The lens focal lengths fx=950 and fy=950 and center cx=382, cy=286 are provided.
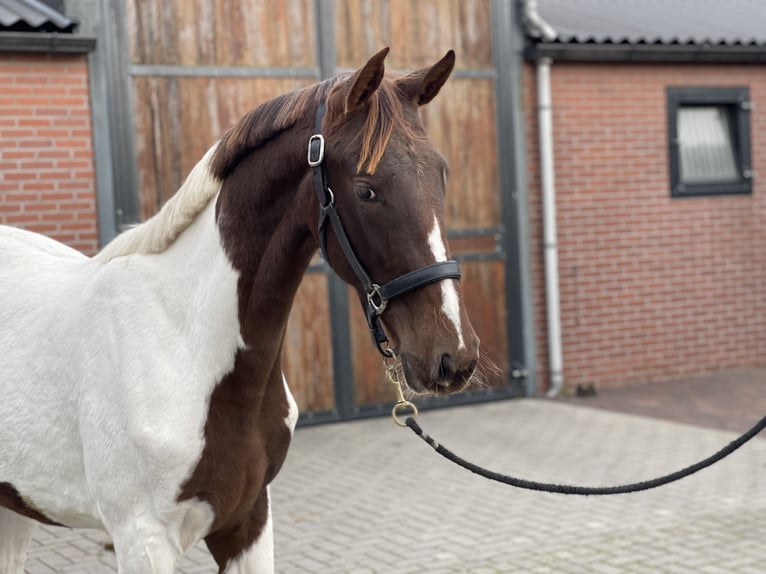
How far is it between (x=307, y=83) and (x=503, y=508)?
4045mm

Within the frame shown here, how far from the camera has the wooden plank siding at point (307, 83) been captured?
7504 millimetres

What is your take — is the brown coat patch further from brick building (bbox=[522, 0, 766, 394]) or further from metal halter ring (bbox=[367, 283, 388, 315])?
brick building (bbox=[522, 0, 766, 394])

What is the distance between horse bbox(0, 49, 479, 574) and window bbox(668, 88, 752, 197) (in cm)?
782

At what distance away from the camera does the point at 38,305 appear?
2.92 metres

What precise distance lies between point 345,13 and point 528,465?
410 centimetres

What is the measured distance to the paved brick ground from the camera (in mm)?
4688

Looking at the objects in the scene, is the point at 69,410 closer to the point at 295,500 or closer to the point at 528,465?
the point at 295,500

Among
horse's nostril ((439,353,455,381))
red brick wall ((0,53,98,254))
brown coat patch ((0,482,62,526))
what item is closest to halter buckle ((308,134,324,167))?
horse's nostril ((439,353,455,381))

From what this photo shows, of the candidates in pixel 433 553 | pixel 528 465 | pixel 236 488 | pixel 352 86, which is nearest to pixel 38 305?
pixel 236 488

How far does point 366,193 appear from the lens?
2275 millimetres

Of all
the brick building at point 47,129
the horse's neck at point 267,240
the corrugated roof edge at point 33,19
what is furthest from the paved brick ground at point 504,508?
the corrugated roof edge at point 33,19

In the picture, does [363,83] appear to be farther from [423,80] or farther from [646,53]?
[646,53]

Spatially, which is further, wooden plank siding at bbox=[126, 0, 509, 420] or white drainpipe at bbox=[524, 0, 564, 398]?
white drainpipe at bbox=[524, 0, 564, 398]

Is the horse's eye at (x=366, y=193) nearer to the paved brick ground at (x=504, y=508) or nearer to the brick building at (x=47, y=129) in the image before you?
the paved brick ground at (x=504, y=508)
